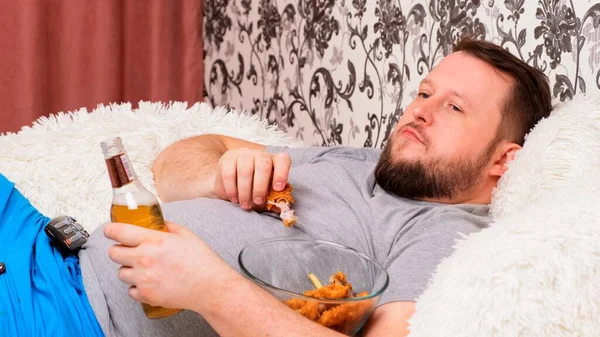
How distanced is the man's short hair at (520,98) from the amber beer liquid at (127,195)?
0.75 meters

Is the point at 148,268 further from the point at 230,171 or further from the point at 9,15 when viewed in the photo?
the point at 9,15

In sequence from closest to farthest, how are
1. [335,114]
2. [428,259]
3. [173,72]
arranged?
1. [428,259]
2. [335,114]
3. [173,72]

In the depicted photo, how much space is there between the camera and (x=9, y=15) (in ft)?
7.47

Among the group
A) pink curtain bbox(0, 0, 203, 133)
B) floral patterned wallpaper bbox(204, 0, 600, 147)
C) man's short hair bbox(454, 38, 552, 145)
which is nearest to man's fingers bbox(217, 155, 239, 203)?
man's short hair bbox(454, 38, 552, 145)

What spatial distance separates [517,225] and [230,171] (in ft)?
1.68

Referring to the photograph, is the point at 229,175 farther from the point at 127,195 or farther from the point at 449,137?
the point at 449,137

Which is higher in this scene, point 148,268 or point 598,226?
point 598,226

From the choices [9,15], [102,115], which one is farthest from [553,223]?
[9,15]

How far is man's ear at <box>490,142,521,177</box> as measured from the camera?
4.33 feet

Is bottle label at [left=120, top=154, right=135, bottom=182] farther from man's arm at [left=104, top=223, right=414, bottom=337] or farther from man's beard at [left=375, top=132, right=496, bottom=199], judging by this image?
man's beard at [left=375, top=132, right=496, bottom=199]

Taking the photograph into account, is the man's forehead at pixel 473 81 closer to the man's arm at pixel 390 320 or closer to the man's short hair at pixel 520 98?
the man's short hair at pixel 520 98

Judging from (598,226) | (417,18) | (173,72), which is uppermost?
(417,18)

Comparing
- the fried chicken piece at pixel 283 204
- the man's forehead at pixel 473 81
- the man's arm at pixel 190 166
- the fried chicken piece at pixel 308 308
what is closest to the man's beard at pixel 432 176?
the man's forehead at pixel 473 81

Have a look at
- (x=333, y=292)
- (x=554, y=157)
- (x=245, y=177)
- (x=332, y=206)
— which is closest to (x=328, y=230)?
(x=332, y=206)
